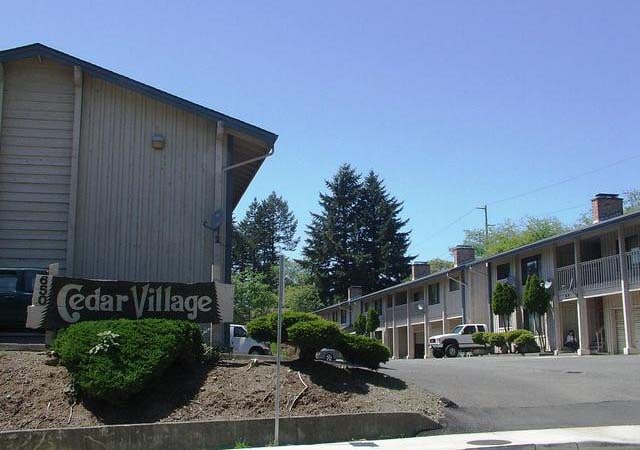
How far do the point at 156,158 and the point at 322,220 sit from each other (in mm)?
59265

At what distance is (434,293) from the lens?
163 feet

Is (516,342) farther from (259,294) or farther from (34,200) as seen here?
(34,200)

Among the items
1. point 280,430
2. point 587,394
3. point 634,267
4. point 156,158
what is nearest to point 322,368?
point 280,430

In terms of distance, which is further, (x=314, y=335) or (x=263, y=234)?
(x=263, y=234)

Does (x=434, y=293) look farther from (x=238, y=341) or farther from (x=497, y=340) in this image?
(x=238, y=341)

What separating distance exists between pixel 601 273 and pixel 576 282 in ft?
5.08

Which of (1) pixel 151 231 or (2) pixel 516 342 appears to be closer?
(1) pixel 151 231

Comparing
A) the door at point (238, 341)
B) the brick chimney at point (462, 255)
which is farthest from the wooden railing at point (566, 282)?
the door at point (238, 341)

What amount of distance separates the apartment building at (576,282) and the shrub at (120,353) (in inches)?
848

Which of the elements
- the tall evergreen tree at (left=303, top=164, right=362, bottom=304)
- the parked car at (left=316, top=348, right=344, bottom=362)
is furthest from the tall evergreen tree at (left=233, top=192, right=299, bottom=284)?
the parked car at (left=316, top=348, right=344, bottom=362)

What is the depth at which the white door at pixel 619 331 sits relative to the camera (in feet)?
99.8

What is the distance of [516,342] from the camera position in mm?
34125

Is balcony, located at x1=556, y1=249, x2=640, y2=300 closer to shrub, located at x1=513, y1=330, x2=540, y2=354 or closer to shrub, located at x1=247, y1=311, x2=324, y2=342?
shrub, located at x1=513, y1=330, x2=540, y2=354

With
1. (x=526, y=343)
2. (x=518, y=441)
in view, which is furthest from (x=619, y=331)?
(x=518, y=441)
